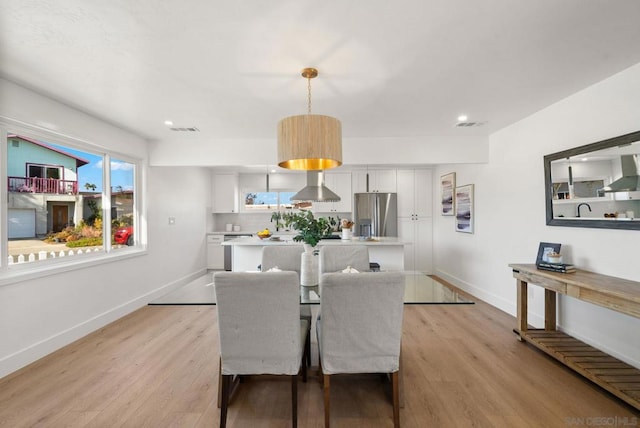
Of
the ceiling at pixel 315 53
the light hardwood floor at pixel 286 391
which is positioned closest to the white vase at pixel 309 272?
the light hardwood floor at pixel 286 391

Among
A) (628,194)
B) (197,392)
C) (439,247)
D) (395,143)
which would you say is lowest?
(197,392)

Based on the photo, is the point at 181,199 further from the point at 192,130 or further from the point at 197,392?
the point at 197,392

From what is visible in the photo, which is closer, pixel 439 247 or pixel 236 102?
pixel 236 102

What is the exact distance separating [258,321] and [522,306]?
2728 mm

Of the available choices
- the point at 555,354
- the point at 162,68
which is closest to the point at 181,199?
the point at 162,68

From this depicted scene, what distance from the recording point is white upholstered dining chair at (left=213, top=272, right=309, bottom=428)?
168 centimetres

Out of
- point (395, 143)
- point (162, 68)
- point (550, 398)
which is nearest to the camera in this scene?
point (550, 398)

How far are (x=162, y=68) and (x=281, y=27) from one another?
1.07 m

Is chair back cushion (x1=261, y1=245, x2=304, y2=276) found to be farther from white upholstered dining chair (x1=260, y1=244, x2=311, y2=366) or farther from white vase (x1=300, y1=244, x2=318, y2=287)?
white vase (x1=300, y1=244, x2=318, y2=287)

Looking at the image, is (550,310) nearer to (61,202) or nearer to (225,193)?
(61,202)

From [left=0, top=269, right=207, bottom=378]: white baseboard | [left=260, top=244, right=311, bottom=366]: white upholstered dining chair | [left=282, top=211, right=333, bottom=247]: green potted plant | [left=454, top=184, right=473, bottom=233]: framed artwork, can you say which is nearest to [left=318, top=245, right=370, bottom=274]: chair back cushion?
[left=260, top=244, right=311, bottom=366]: white upholstered dining chair

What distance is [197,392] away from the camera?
212 centimetres

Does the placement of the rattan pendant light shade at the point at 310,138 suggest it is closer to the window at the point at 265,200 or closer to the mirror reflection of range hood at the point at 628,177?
the mirror reflection of range hood at the point at 628,177

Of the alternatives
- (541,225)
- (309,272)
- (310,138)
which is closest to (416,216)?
(541,225)
